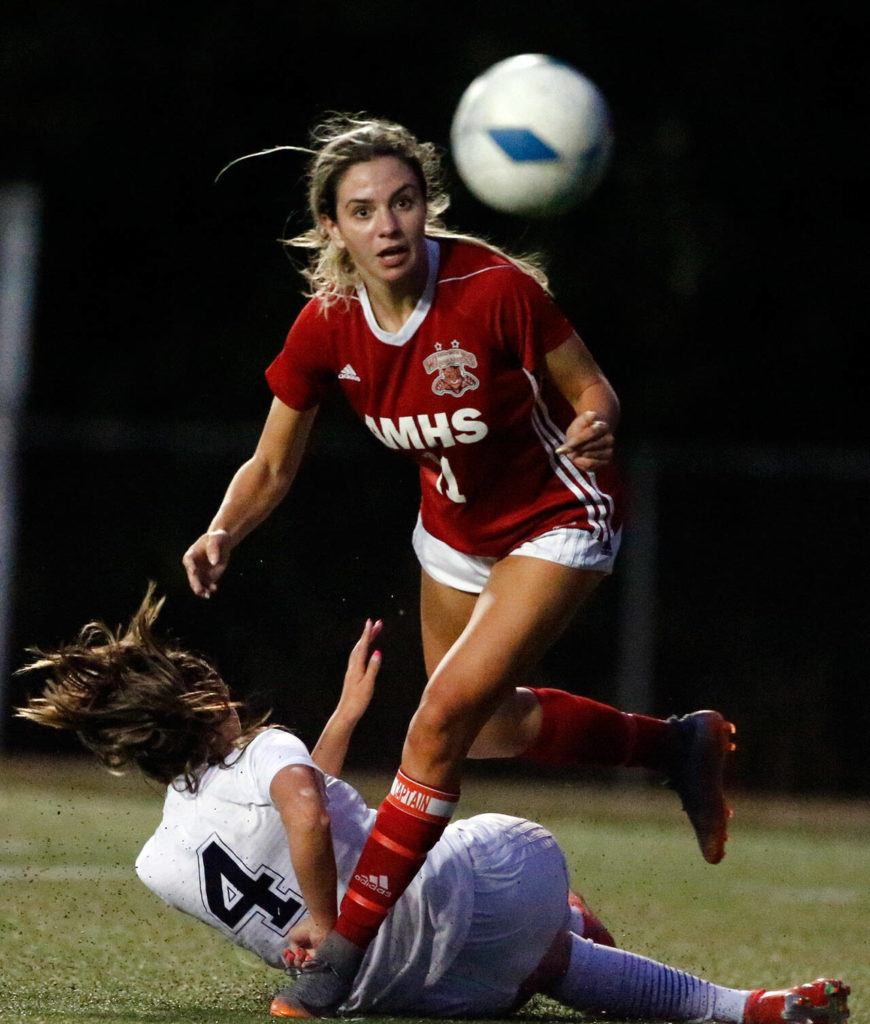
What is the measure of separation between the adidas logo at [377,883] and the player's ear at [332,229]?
146cm

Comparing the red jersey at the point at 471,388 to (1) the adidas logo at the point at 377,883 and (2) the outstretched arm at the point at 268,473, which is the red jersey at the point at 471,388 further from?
(1) the adidas logo at the point at 377,883

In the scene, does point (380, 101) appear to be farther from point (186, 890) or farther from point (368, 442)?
point (186, 890)

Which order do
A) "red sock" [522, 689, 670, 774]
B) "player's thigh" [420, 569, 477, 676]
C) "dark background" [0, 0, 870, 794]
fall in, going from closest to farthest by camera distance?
"player's thigh" [420, 569, 477, 676] → "red sock" [522, 689, 670, 774] → "dark background" [0, 0, 870, 794]

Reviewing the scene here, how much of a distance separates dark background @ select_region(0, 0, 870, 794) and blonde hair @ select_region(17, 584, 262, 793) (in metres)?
6.22

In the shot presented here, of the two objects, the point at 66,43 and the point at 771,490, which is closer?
the point at 771,490

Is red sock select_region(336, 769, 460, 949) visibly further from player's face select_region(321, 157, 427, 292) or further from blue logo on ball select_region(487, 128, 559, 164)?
blue logo on ball select_region(487, 128, 559, 164)

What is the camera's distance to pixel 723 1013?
3.73 m

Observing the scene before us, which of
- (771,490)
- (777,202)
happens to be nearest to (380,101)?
(777,202)

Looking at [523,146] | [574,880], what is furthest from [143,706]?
[574,880]

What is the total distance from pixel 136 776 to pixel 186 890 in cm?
525

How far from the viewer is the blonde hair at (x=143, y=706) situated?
3816mm

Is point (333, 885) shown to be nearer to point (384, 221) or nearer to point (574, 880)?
point (384, 221)

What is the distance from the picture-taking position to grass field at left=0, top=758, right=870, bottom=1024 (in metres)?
4.05

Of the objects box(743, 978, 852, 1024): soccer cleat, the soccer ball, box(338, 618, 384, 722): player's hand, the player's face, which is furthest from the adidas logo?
the soccer ball
